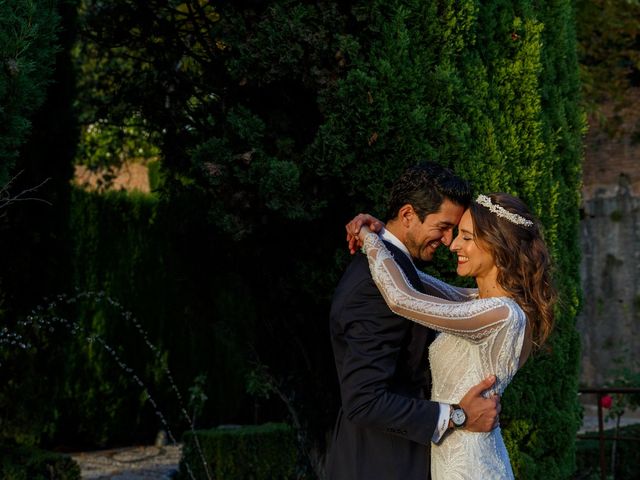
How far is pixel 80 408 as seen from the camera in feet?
37.0

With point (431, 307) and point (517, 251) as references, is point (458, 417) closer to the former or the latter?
point (431, 307)

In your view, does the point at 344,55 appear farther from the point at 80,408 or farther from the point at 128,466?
the point at 80,408

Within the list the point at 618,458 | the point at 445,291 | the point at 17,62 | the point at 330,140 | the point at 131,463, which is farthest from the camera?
the point at 131,463

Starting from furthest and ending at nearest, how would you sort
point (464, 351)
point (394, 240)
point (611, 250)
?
point (611, 250), point (394, 240), point (464, 351)

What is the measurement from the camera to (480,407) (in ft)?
11.0

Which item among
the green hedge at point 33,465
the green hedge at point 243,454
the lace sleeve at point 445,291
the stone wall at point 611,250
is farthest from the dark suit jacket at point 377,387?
the stone wall at point 611,250

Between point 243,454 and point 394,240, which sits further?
point 243,454

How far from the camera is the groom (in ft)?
10.5

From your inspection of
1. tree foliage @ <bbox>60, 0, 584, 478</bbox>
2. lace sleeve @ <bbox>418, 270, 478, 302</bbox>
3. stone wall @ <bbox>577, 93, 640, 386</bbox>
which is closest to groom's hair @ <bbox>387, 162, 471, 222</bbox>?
lace sleeve @ <bbox>418, 270, 478, 302</bbox>

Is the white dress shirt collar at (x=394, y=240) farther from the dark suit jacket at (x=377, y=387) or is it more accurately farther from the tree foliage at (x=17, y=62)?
the tree foliage at (x=17, y=62)

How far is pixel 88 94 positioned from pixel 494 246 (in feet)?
25.1

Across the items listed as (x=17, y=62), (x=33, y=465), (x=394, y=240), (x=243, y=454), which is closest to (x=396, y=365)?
(x=394, y=240)

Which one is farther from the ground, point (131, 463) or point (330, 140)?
point (330, 140)

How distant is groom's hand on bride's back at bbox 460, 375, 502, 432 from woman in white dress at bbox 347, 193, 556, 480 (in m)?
0.05
